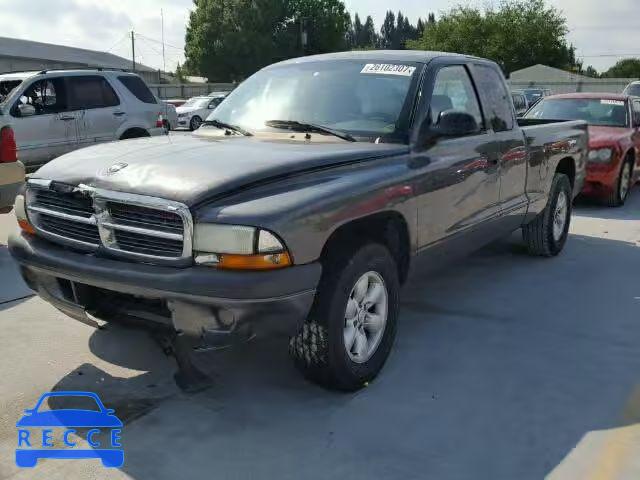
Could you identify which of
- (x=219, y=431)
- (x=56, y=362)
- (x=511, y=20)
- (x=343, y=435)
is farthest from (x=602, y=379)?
(x=511, y=20)

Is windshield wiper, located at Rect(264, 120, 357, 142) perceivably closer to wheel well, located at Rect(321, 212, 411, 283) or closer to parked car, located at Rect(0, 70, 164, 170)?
wheel well, located at Rect(321, 212, 411, 283)

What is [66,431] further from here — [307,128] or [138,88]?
[138,88]

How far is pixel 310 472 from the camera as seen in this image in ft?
9.76

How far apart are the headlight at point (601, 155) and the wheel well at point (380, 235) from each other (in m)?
6.33

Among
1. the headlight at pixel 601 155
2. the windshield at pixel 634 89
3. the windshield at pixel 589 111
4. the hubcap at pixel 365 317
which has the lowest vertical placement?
the hubcap at pixel 365 317

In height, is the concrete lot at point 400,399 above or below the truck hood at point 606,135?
below

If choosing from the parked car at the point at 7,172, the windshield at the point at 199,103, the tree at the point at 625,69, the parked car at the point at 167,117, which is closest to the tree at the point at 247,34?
the tree at the point at 625,69

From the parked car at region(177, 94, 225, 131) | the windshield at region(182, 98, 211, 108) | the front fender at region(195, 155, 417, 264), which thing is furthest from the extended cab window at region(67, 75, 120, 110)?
the windshield at region(182, 98, 211, 108)

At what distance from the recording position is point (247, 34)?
6662 cm

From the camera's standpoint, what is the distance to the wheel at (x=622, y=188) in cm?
957

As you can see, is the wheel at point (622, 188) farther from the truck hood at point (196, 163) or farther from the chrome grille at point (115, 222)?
the chrome grille at point (115, 222)

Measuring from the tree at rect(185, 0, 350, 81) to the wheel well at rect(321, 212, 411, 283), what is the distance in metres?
62.7

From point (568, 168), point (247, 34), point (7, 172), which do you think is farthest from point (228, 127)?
point (247, 34)

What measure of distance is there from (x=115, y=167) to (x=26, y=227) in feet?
2.57
